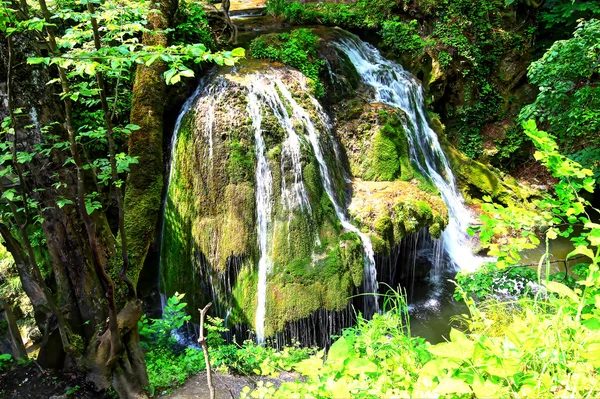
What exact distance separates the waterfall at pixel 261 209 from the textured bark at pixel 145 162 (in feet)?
5.13

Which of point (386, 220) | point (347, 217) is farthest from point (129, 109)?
point (386, 220)

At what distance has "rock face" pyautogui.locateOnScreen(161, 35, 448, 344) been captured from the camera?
5551mm

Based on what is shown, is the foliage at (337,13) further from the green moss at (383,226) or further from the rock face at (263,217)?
the green moss at (383,226)

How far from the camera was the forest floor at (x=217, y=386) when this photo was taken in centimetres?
404

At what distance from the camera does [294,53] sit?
7.80m

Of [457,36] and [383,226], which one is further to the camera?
[457,36]

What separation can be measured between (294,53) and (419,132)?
3.54 meters

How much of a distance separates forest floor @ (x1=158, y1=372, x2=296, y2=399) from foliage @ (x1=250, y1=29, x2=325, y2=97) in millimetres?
5353

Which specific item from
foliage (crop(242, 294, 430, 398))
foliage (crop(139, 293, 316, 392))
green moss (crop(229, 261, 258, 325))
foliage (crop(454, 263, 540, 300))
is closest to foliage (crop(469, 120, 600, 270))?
foliage (crop(242, 294, 430, 398))

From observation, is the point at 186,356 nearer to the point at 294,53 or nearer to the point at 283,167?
the point at 283,167

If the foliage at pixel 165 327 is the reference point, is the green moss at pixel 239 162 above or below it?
above

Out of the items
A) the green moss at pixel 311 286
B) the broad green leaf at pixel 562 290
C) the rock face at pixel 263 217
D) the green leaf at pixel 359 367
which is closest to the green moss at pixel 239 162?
the rock face at pixel 263 217

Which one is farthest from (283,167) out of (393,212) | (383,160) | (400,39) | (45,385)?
(400,39)

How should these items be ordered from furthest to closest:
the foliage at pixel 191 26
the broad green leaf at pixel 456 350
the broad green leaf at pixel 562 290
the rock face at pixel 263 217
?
1. the foliage at pixel 191 26
2. the rock face at pixel 263 217
3. the broad green leaf at pixel 562 290
4. the broad green leaf at pixel 456 350
